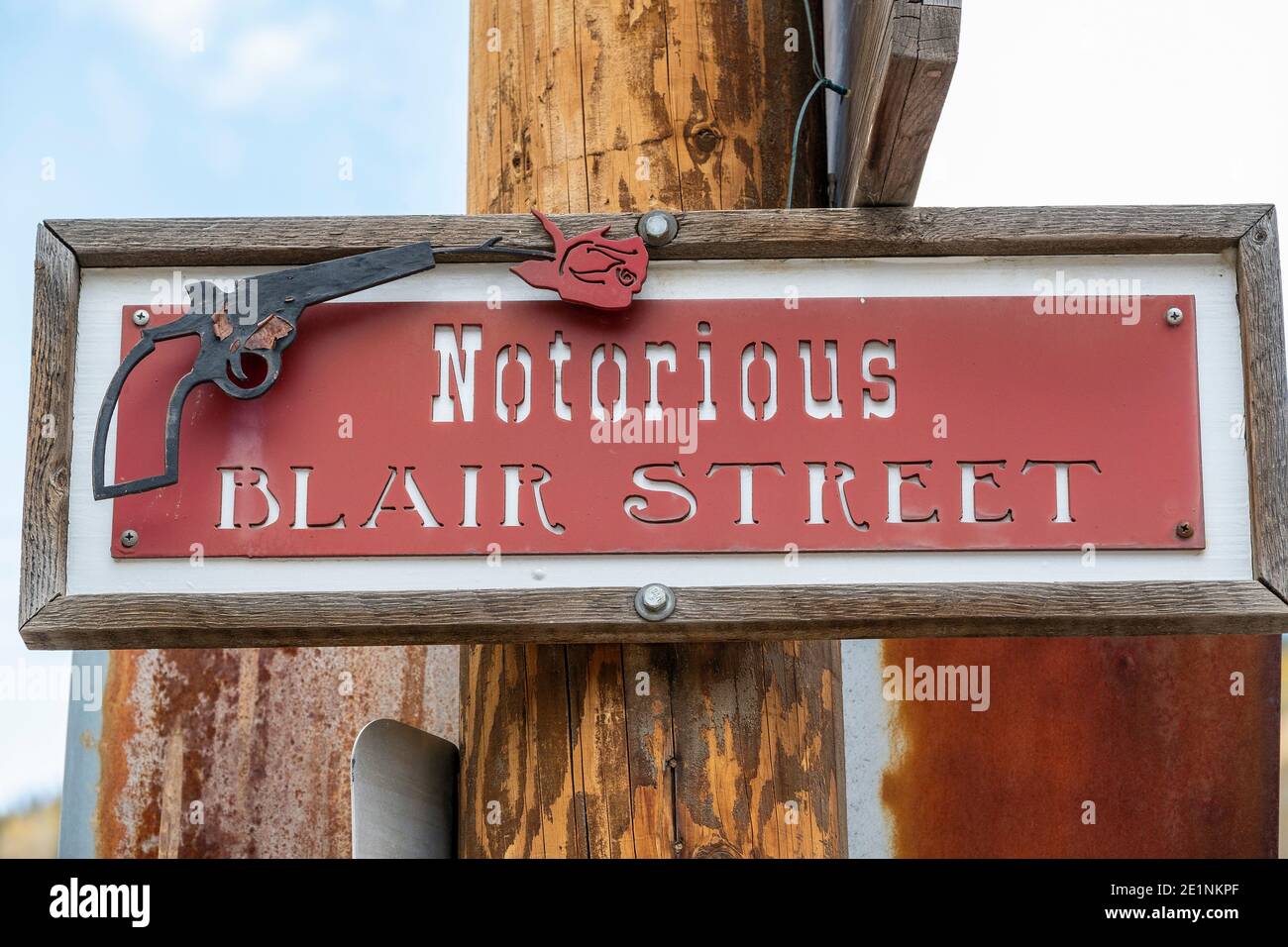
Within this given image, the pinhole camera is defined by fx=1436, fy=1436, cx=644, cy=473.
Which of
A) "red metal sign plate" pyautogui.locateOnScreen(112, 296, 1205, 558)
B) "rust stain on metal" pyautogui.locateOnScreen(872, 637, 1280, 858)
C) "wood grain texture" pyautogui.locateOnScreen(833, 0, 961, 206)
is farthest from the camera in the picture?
"rust stain on metal" pyautogui.locateOnScreen(872, 637, 1280, 858)

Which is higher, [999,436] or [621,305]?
[621,305]

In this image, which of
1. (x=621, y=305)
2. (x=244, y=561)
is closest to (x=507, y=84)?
(x=621, y=305)

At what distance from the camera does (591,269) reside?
66.2 inches

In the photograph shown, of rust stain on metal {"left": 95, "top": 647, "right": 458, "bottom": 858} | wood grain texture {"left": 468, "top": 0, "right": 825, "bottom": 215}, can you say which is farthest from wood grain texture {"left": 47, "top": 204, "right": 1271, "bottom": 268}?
rust stain on metal {"left": 95, "top": 647, "right": 458, "bottom": 858}

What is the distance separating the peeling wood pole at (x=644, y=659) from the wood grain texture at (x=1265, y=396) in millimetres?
516

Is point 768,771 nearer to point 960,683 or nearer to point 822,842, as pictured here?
point 822,842

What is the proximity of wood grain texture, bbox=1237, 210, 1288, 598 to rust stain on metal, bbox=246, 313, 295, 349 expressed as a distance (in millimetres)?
1119

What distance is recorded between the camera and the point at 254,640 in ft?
5.32

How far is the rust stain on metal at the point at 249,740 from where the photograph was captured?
8.17ft

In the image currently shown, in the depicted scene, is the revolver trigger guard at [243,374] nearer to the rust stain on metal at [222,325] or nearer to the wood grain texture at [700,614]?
the rust stain on metal at [222,325]

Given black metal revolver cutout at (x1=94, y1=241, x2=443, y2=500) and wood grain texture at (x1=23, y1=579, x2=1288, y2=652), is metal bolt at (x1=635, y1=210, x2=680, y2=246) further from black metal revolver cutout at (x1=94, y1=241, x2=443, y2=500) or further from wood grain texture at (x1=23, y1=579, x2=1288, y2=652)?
wood grain texture at (x1=23, y1=579, x2=1288, y2=652)

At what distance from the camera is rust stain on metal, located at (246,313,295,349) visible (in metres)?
1.67

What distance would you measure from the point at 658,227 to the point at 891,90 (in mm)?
309

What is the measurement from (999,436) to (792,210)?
36cm
